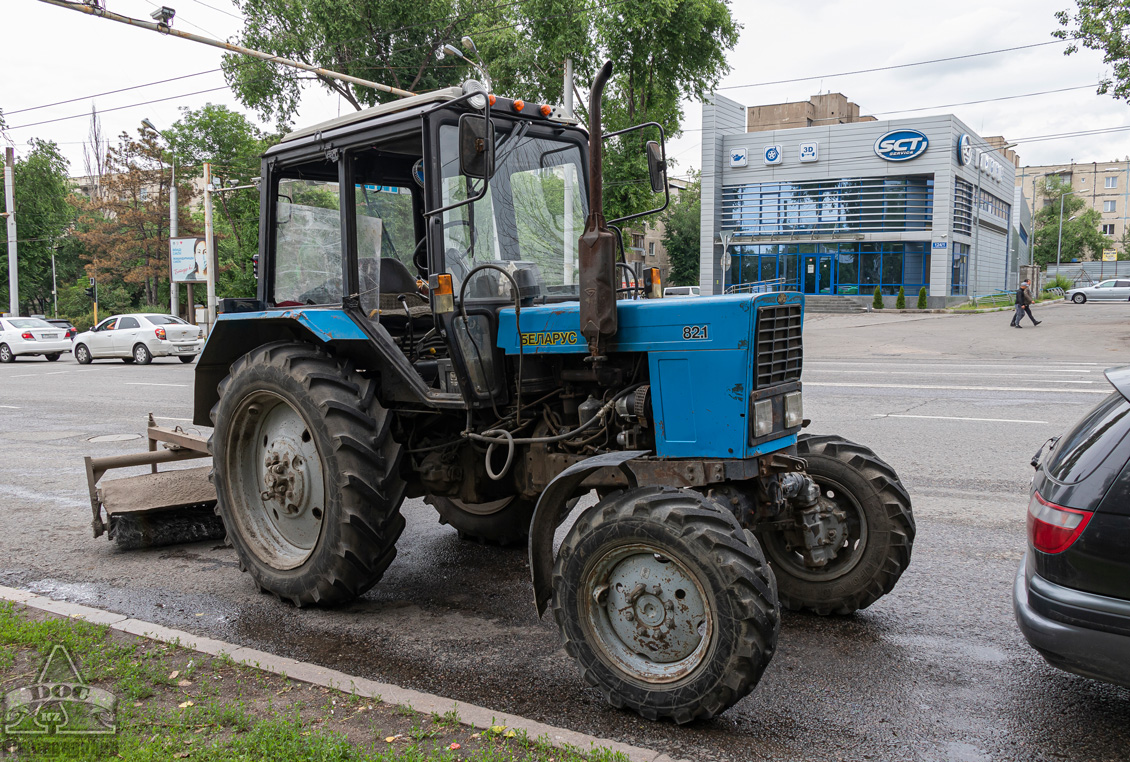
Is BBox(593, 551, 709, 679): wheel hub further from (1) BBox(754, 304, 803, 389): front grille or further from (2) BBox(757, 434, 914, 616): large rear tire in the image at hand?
(2) BBox(757, 434, 914, 616): large rear tire

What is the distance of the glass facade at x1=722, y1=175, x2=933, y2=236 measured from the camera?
4141cm

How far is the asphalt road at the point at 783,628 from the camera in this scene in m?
3.47

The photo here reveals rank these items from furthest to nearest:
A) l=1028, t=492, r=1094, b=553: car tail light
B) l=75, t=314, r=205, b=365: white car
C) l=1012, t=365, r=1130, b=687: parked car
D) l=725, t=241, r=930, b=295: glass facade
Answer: l=725, t=241, r=930, b=295: glass facade < l=75, t=314, r=205, b=365: white car < l=1028, t=492, r=1094, b=553: car tail light < l=1012, t=365, r=1130, b=687: parked car

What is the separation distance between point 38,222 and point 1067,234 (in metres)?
90.2

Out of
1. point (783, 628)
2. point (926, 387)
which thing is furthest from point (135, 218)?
point (783, 628)

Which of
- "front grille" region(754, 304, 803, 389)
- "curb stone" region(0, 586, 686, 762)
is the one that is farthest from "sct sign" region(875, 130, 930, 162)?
"curb stone" region(0, 586, 686, 762)

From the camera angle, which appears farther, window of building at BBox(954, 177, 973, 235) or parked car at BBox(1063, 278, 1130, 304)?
parked car at BBox(1063, 278, 1130, 304)

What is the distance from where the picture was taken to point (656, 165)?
5.14 metres

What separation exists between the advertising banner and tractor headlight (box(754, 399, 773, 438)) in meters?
30.9

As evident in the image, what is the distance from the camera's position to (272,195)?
5648 mm

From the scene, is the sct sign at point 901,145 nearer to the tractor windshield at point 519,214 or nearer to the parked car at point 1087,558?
the tractor windshield at point 519,214

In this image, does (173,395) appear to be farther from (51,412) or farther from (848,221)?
(848,221)

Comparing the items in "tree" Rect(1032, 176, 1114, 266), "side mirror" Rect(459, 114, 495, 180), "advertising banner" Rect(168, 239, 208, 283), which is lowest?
"side mirror" Rect(459, 114, 495, 180)

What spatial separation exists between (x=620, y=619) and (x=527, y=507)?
7.64 feet
